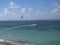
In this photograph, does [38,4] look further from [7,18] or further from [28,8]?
[7,18]

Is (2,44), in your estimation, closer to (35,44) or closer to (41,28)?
(35,44)

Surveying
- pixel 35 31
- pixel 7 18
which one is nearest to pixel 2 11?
pixel 7 18

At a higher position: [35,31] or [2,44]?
[35,31]

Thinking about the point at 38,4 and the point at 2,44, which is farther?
the point at 2,44

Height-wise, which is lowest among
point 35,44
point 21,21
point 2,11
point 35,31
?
point 35,44

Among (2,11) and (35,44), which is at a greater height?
(2,11)

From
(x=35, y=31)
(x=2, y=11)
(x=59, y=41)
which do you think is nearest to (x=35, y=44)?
(x=35, y=31)
